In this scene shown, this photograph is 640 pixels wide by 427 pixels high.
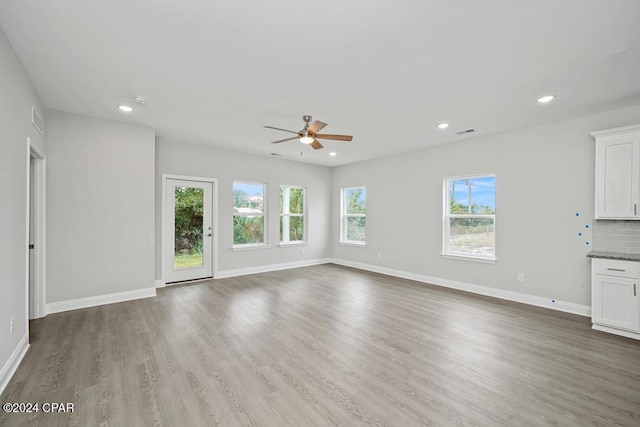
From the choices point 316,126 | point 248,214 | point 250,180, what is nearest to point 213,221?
point 248,214

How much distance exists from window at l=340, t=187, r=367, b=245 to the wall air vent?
5905 millimetres

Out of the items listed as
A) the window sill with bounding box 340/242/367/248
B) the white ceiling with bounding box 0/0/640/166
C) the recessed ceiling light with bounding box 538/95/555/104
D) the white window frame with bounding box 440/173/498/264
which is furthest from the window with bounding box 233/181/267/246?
the recessed ceiling light with bounding box 538/95/555/104

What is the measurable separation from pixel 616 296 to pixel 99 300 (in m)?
6.88

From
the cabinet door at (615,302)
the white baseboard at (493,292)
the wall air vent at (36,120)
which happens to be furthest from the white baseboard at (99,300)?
the cabinet door at (615,302)

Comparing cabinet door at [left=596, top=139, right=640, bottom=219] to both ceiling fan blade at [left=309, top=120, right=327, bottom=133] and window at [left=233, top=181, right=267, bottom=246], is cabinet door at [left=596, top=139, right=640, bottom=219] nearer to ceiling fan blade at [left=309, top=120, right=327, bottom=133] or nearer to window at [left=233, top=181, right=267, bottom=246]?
ceiling fan blade at [left=309, top=120, right=327, bottom=133]

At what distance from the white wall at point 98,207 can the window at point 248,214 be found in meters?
1.86

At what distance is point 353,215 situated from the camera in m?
7.54

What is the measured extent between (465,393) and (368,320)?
5.21 feet

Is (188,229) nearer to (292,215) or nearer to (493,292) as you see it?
(292,215)

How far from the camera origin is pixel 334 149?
19.3 feet

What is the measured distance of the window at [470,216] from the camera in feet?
16.1

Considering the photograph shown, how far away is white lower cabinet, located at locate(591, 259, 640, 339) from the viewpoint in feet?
10.4

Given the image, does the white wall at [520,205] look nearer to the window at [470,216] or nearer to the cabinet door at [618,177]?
the window at [470,216]

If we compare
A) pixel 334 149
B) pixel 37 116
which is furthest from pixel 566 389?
pixel 37 116
